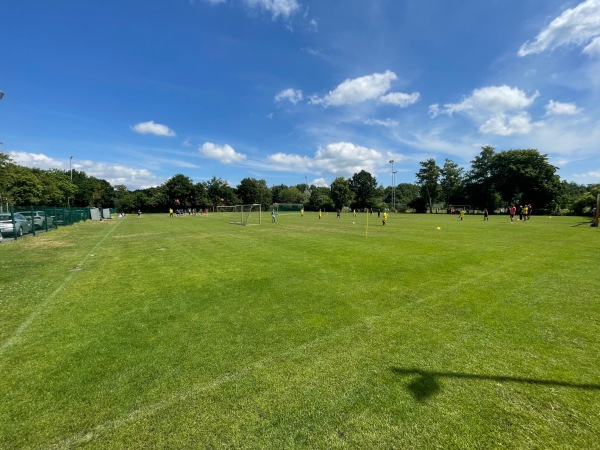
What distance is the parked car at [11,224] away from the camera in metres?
18.2

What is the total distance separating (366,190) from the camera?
103062 millimetres

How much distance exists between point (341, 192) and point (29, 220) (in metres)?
86.8

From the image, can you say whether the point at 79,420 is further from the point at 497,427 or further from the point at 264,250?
the point at 264,250

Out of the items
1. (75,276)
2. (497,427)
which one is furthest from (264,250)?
(497,427)

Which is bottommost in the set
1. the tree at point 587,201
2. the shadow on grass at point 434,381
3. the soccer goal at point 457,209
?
the shadow on grass at point 434,381

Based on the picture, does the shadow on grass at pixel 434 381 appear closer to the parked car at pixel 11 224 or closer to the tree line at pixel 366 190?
the parked car at pixel 11 224

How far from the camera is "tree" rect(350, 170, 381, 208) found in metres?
103

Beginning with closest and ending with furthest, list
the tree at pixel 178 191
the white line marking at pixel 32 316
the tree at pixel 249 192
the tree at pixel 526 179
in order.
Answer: the white line marking at pixel 32 316 < the tree at pixel 526 179 < the tree at pixel 178 191 < the tree at pixel 249 192

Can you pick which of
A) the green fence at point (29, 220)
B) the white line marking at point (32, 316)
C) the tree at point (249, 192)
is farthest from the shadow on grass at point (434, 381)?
the tree at point (249, 192)

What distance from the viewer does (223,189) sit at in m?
105

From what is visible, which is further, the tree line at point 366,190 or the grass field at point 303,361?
the tree line at point 366,190

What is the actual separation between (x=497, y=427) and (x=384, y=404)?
1.08m

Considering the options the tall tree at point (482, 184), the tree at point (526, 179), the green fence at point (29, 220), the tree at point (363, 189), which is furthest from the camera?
the tree at point (363, 189)

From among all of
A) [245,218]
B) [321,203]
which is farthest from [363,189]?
[245,218]
